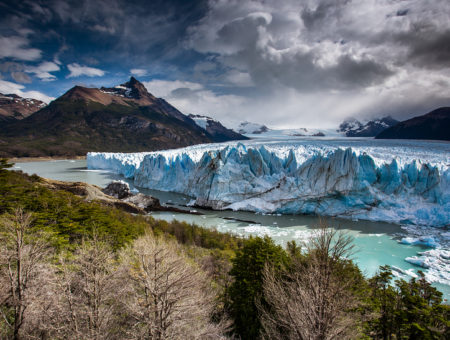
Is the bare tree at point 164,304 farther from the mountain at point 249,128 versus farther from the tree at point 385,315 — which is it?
the mountain at point 249,128

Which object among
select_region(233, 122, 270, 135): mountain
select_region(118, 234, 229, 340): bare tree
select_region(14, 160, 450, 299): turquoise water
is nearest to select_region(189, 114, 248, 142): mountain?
select_region(233, 122, 270, 135): mountain

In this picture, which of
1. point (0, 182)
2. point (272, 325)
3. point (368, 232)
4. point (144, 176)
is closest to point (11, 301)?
point (272, 325)

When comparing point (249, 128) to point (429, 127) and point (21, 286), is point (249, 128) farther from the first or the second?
point (21, 286)

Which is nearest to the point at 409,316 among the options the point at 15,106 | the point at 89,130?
the point at 89,130

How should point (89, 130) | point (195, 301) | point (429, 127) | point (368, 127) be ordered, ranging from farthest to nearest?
point (368, 127)
point (89, 130)
point (429, 127)
point (195, 301)

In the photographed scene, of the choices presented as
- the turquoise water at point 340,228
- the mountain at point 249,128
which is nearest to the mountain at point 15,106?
the mountain at point 249,128

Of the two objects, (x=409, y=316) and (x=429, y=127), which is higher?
(x=429, y=127)
